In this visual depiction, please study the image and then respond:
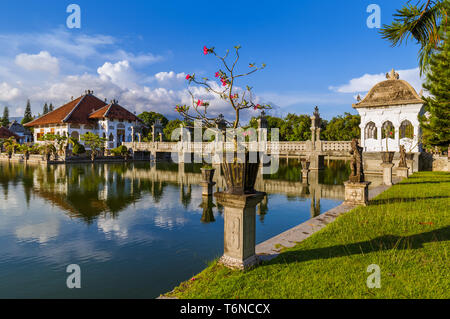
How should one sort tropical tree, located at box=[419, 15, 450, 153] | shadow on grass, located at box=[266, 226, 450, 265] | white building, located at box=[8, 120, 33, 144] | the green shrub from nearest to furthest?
shadow on grass, located at box=[266, 226, 450, 265], tropical tree, located at box=[419, 15, 450, 153], the green shrub, white building, located at box=[8, 120, 33, 144]

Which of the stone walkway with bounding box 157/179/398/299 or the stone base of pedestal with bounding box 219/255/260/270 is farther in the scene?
the stone walkway with bounding box 157/179/398/299

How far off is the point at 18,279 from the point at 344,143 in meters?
24.9

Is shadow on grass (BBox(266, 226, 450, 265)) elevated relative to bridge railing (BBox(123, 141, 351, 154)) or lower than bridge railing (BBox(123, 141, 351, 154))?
lower

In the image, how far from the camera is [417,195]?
11.0 m

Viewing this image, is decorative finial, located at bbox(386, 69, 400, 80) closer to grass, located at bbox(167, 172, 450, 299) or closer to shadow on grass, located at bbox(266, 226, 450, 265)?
grass, located at bbox(167, 172, 450, 299)

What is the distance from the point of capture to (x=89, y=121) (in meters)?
47.3

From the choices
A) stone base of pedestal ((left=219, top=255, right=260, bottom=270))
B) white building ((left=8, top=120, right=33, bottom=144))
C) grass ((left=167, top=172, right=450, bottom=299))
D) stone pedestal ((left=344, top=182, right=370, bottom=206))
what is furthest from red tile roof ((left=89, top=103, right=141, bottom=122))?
stone base of pedestal ((left=219, top=255, right=260, bottom=270))

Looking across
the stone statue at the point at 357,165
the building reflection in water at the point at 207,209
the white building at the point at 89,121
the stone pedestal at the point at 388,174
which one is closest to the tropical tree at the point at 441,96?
the stone pedestal at the point at 388,174

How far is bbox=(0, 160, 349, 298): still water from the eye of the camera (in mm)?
5320

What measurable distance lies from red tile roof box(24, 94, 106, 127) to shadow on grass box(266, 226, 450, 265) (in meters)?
47.1

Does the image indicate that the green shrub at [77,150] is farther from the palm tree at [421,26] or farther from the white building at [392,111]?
the palm tree at [421,26]

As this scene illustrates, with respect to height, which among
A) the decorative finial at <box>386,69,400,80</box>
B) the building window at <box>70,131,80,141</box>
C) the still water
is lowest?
the still water

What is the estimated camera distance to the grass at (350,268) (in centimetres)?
392
